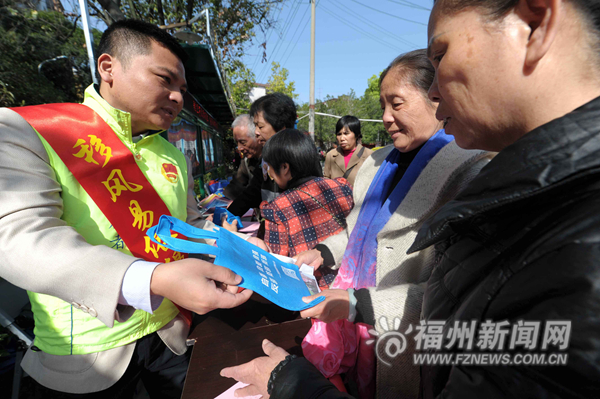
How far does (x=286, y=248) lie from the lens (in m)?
2.01

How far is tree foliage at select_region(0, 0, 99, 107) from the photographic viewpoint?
13.4 ft

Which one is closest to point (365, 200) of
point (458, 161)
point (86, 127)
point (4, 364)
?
point (458, 161)

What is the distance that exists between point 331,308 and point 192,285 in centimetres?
59

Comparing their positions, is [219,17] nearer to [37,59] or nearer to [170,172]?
[37,59]

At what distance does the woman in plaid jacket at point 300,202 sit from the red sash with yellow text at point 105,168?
0.77 m

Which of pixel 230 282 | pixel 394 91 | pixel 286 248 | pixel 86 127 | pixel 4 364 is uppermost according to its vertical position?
pixel 394 91

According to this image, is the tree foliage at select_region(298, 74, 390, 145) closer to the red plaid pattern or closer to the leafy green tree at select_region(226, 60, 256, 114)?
Answer: the leafy green tree at select_region(226, 60, 256, 114)

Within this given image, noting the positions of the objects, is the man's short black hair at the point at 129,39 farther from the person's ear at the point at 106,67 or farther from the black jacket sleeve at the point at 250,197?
the black jacket sleeve at the point at 250,197

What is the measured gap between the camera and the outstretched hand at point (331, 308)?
108 cm

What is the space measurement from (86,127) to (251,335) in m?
1.29

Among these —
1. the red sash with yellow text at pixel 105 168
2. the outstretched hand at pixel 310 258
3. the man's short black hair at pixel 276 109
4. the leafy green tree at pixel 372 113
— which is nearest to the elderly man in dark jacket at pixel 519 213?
the outstretched hand at pixel 310 258

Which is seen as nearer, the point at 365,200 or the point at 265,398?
the point at 265,398

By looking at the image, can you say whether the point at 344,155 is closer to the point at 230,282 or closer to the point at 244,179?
the point at 244,179

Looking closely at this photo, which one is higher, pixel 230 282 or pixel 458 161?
pixel 458 161
